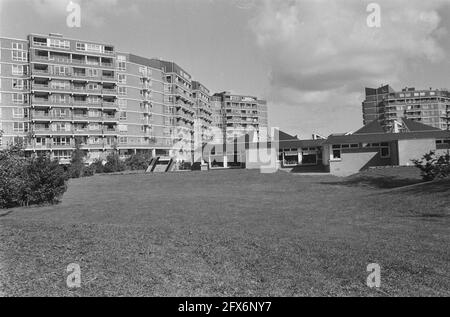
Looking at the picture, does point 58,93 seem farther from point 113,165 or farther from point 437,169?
point 437,169

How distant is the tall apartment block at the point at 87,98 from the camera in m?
78.1

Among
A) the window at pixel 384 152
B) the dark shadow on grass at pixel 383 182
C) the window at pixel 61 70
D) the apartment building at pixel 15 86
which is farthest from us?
the window at pixel 61 70

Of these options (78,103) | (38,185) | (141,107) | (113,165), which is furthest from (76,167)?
(141,107)

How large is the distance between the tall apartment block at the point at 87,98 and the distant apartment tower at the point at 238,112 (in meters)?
45.4

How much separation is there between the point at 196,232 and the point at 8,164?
703 centimetres

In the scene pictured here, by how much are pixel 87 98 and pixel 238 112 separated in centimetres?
8080

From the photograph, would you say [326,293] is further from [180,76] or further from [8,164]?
[180,76]

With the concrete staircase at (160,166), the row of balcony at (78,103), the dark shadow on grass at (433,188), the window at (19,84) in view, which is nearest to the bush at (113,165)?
the concrete staircase at (160,166)

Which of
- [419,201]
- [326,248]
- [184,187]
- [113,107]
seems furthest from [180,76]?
[326,248]

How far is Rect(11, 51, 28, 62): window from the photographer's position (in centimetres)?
7800

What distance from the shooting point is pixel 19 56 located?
78.5m

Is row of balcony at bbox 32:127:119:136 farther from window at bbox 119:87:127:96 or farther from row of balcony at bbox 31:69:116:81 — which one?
row of balcony at bbox 31:69:116:81

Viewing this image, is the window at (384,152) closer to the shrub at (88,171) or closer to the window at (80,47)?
the shrub at (88,171)

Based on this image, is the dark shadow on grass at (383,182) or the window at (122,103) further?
the window at (122,103)
